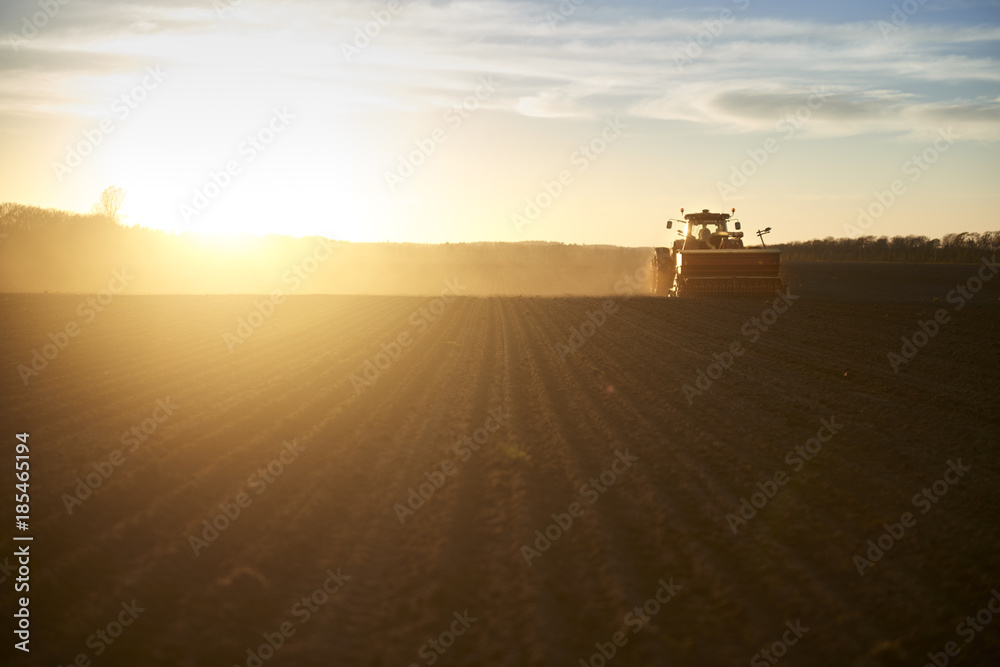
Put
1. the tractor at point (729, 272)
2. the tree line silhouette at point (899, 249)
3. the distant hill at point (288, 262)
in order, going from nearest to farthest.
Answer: the tractor at point (729, 272), the distant hill at point (288, 262), the tree line silhouette at point (899, 249)

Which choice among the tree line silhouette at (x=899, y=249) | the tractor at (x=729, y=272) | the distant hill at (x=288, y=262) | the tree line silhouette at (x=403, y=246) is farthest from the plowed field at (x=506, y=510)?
the tree line silhouette at (x=899, y=249)

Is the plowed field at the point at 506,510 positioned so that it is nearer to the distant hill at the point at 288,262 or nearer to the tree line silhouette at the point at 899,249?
the distant hill at the point at 288,262

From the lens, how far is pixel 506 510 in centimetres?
555

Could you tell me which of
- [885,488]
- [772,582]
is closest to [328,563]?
[772,582]

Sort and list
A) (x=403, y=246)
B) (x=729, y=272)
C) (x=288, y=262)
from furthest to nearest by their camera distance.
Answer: (x=403, y=246) < (x=288, y=262) < (x=729, y=272)

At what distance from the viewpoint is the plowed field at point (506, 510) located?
3.77 meters

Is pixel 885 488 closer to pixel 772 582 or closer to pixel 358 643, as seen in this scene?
pixel 772 582

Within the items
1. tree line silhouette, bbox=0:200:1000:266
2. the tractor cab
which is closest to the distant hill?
tree line silhouette, bbox=0:200:1000:266

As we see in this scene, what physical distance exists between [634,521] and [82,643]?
3414mm

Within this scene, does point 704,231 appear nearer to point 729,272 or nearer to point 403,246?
point 729,272

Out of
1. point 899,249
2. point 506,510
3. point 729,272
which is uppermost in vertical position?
point 899,249

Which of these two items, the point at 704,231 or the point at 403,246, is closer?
the point at 704,231

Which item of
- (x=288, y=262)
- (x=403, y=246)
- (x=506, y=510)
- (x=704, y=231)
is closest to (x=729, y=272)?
(x=704, y=231)

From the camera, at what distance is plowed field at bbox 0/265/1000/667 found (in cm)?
377
